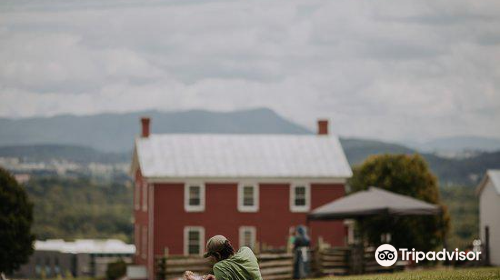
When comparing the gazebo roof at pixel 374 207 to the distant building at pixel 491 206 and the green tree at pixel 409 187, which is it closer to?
the distant building at pixel 491 206

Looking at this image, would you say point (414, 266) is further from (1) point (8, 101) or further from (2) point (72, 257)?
(1) point (8, 101)

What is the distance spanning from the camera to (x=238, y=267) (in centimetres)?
1237

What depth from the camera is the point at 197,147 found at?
58.7 meters

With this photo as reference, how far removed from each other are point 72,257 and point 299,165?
3958 centimetres

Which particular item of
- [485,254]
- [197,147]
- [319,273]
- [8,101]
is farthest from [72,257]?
[8,101]

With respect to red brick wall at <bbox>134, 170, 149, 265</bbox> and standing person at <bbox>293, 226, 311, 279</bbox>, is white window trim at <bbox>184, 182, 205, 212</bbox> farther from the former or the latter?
standing person at <bbox>293, 226, 311, 279</bbox>

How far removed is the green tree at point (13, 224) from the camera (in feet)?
181

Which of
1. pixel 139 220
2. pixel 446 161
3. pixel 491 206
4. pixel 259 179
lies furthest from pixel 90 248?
pixel 446 161

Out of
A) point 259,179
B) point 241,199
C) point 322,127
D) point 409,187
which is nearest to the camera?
point 241,199

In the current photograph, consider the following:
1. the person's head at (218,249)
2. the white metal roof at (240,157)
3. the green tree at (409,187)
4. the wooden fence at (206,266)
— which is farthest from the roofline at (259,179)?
the person's head at (218,249)

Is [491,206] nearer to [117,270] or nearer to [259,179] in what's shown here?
[259,179]

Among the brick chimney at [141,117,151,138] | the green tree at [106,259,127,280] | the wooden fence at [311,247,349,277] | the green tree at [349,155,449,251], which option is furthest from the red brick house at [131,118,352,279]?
the wooden fence at [311,247,349,277]

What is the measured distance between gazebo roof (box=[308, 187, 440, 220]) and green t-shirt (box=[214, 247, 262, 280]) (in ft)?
74.6

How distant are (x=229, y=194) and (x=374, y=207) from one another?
21403 millimetres
